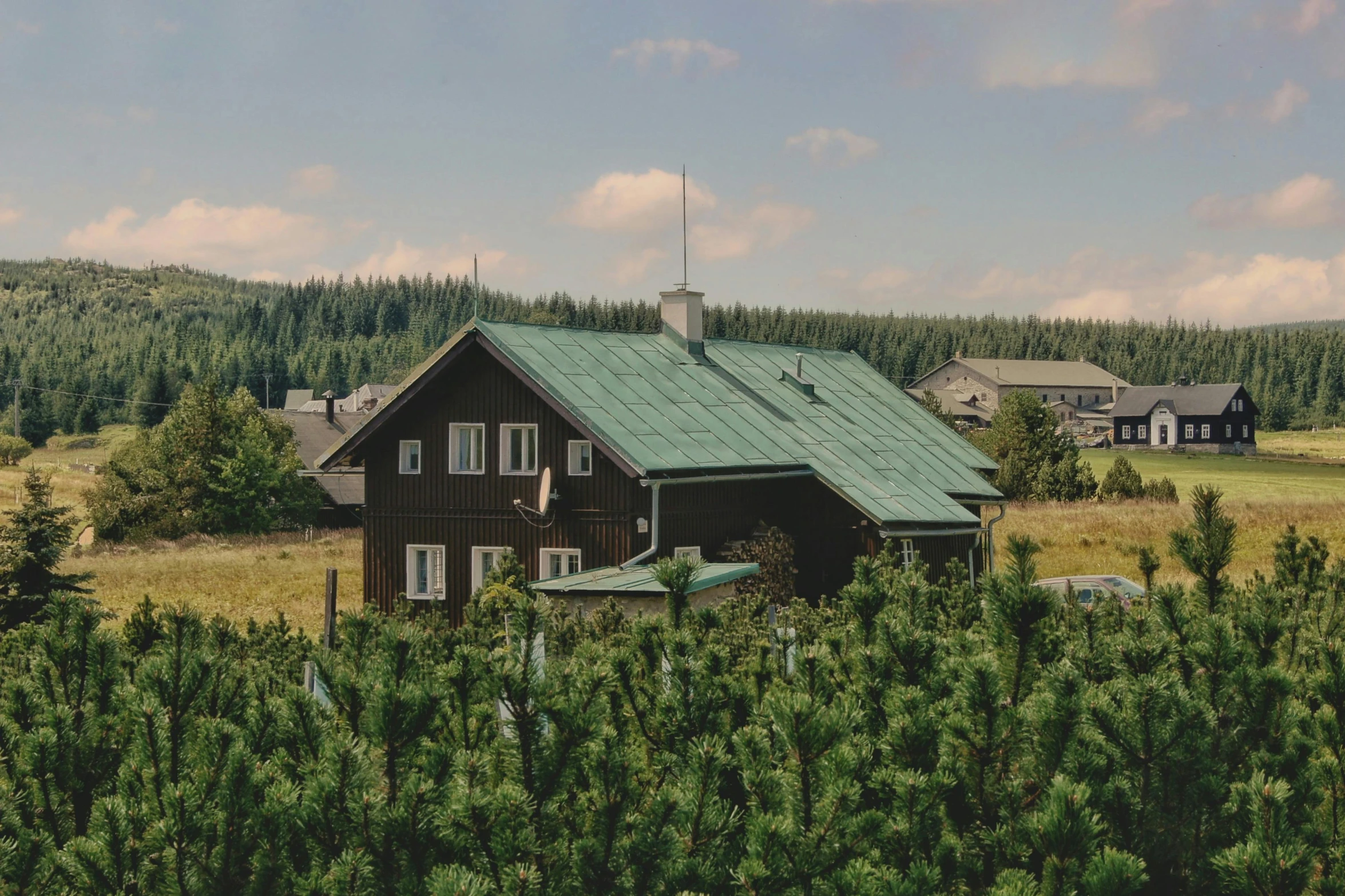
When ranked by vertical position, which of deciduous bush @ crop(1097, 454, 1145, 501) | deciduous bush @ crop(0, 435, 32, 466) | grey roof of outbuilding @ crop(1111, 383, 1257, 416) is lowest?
deciduous bush @ crop(1097, 454, 1145, 501)

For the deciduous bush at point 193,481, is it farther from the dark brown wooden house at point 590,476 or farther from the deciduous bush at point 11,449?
the deciduous bush at point 11,449

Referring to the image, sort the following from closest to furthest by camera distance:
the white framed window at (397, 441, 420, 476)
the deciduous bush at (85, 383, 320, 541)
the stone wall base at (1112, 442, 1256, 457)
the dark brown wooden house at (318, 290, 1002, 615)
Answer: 1. the dark brown wooden house at (318, 290, 1002, 615)
2. the white framed window at (397, 441, 420, 476)
3. the deciduous bush at (85, 383, 320, 541)
4. the stone wall base at (1112, 442, 1256, 457)

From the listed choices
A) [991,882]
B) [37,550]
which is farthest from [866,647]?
[37,550]

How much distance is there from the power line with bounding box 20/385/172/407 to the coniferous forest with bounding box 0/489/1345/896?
118 m

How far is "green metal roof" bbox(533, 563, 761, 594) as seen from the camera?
19516mm

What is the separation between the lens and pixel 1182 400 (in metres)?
123

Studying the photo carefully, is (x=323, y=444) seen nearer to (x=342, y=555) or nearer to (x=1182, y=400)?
(x=342, y=555)

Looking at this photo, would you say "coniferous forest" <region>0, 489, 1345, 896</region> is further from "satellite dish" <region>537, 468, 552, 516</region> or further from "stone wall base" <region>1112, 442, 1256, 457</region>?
"stone wall base" <region>1112, 442, 1256, 457</region>

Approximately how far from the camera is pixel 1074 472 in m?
53.7

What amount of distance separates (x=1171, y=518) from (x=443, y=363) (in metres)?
27.2

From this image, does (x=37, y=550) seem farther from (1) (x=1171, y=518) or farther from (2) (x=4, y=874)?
(1) (x=1171, y=518)

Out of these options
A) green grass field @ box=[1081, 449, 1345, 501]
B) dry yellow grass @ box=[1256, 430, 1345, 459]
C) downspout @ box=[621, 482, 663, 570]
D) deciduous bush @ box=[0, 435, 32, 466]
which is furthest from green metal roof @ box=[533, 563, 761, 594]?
deciduous bush @ box=[0, 435, 32, 466]

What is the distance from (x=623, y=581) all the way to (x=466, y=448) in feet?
22.4

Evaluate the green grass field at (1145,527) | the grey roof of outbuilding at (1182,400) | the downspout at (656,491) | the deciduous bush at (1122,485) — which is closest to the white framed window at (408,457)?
the downspout at (656,491)
